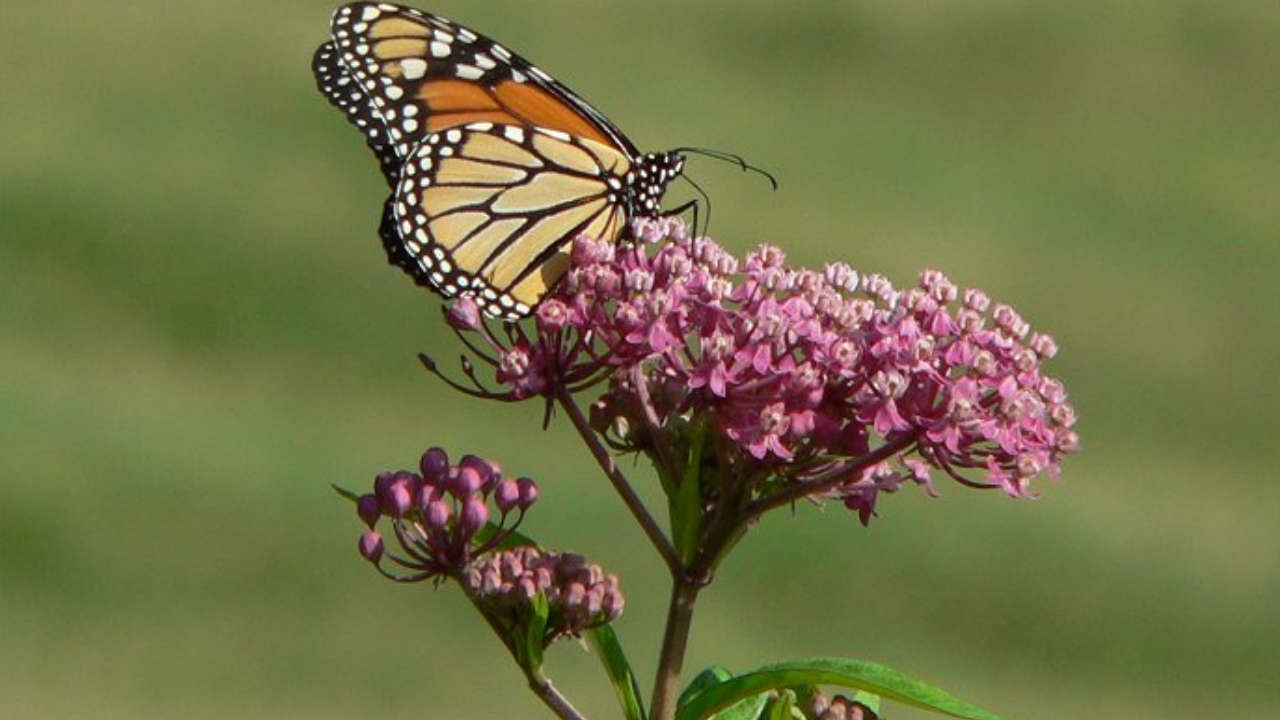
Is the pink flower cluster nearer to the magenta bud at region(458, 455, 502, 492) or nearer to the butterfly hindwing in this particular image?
the magenta bud at region(458, 455, 502, 492)

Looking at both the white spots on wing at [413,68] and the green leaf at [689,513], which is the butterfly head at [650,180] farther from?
the green leaf at [689,513]

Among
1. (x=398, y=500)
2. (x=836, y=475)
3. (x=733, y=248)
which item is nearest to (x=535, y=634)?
(x=398, y=500)

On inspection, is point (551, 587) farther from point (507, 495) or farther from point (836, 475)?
point (836, 475)

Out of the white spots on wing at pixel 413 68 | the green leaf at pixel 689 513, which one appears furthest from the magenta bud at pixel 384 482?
the white spots on wing at pixel 413 68

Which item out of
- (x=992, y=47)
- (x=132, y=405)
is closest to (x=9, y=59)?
(x=132, y=405)

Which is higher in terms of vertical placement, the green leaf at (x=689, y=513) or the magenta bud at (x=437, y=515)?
the green leaf at (x=689, y=513)

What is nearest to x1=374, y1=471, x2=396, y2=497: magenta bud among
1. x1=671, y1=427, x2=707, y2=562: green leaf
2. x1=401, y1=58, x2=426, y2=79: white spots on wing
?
x1=671, y1=427, x2=707, y2=562: green leaf
